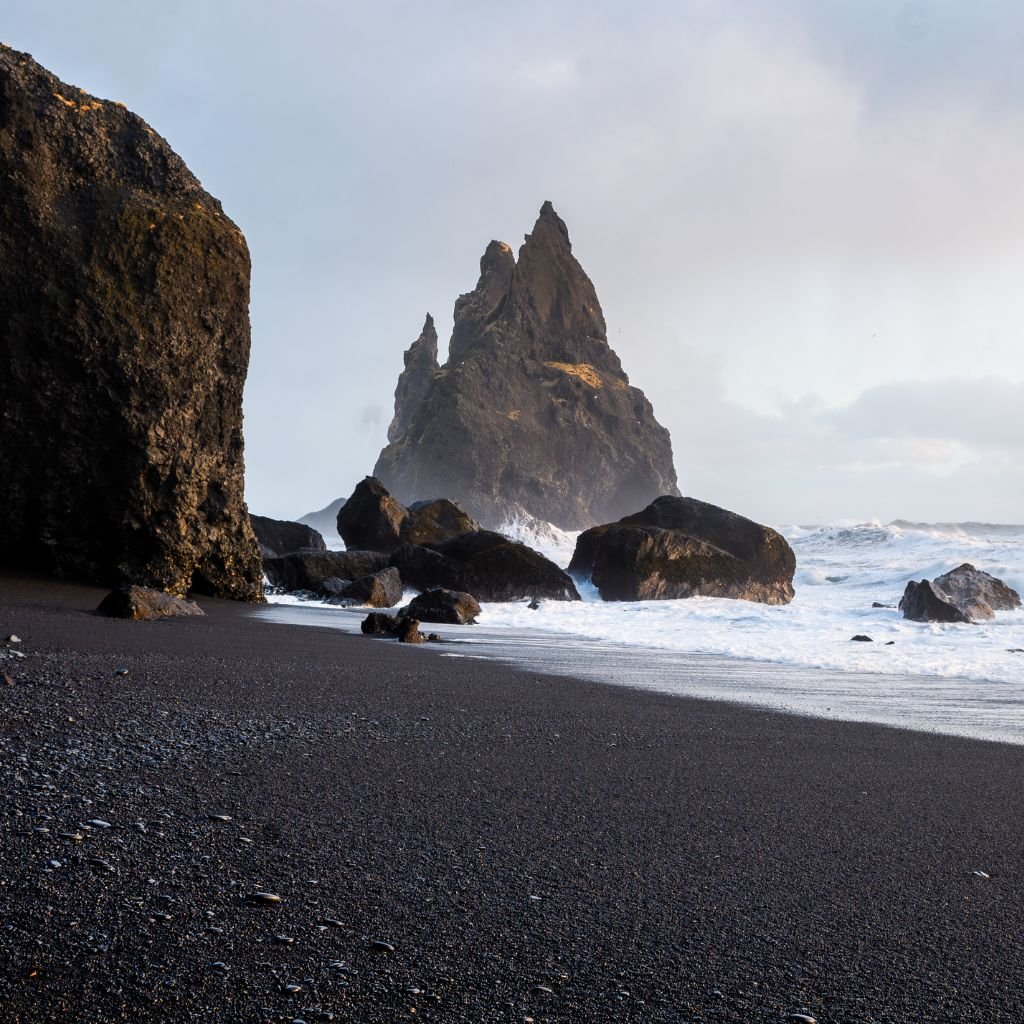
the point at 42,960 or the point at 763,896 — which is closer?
the point at 42,960

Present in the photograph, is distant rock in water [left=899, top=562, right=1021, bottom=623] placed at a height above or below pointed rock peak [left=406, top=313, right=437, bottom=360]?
below

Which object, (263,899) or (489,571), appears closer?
(263,899)

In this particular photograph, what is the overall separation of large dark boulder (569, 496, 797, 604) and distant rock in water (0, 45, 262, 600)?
9583 mm

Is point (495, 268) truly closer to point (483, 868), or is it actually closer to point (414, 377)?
point (414, 377)

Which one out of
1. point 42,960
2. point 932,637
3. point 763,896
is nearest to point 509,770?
point 763,896

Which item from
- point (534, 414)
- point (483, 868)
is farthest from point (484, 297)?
point (483, 868)

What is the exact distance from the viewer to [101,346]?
1123cm

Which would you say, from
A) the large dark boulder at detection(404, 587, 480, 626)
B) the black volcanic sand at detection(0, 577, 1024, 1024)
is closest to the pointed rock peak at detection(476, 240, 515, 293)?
the large dark boulder at detection(404, 587, 480, 626)

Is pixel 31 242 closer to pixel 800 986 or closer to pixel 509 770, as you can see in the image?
pixel 509 770

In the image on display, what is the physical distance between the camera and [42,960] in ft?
4.67

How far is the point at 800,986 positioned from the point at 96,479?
37.8 feet

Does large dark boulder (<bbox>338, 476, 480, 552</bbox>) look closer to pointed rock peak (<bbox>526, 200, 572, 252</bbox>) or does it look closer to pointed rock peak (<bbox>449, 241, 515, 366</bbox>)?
pointed rock peak (<bbox>449, 241, 515, 366</bbox>)

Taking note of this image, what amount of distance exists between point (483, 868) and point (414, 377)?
11489 cm

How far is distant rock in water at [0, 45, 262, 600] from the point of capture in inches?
433
